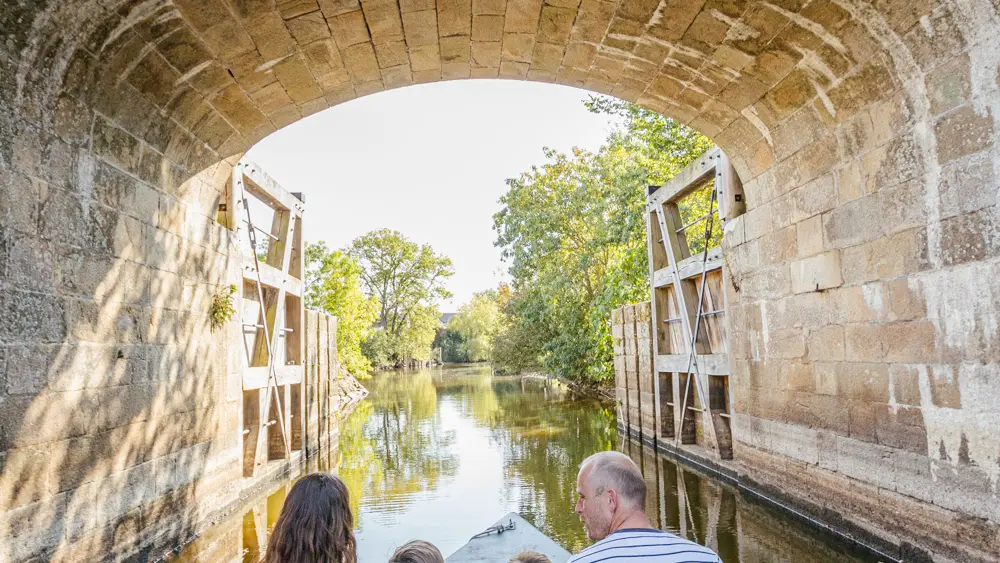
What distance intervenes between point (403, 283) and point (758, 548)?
36.7 metres

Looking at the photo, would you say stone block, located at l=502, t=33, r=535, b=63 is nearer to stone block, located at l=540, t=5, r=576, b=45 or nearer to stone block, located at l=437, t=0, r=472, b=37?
stone block, located at l=540, t=5, r=576, b=45

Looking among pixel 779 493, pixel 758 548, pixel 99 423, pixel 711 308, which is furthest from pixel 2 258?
pixel 711 308

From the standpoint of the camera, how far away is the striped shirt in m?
1.64

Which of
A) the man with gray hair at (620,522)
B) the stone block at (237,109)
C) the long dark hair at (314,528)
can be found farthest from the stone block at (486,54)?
the long dark hair at (314,528)

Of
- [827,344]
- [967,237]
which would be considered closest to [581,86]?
[827,344]

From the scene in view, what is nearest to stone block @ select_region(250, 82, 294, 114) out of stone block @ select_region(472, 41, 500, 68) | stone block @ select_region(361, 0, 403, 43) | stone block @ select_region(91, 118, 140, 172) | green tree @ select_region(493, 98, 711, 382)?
stone block @ select_region(361, 0, 403, 43)

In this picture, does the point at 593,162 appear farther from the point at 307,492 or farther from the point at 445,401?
the point at 307,492

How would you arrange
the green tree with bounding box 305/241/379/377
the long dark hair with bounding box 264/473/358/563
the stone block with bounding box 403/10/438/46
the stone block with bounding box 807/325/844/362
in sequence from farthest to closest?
the green tree with bounding box 305/241/379/377
the stone block with bounding box 807/325/844/362
the stone block with bounding box 403/10/438/46
the long dark hair with bounding box 264/473/358/563

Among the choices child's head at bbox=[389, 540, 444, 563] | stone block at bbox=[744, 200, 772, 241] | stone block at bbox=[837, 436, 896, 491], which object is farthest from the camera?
stone block at bbox=[744, 200, 772, 241]

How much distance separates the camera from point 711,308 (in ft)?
26.7

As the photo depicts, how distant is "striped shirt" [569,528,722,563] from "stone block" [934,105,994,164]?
318 centimetres

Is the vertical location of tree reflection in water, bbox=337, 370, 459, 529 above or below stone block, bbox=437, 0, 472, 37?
below

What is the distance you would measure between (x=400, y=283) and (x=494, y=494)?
34.2m

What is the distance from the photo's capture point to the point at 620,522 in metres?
1.88
